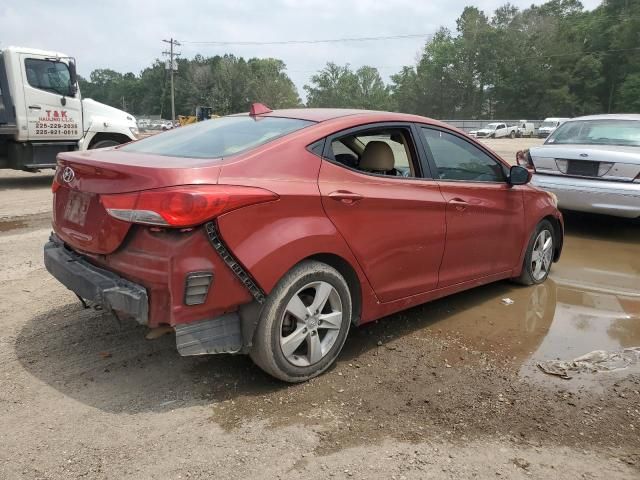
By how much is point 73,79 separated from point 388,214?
34.1 ft

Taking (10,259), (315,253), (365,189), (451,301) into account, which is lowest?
(10,259)

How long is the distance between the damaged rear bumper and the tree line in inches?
3061

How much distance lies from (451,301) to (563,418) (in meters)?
1.94

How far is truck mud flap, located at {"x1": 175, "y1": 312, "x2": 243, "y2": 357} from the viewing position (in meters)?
2.85

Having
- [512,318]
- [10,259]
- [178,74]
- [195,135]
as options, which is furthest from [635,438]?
[178,74]

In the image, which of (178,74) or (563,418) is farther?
(178,74)

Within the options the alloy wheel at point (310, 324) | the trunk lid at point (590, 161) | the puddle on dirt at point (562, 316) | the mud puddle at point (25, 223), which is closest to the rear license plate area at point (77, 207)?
the alloy wheel at point (310, 324)

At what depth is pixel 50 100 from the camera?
11539 mm

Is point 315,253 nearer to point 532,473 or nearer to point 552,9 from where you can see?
point 532,473

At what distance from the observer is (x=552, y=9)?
95.8m

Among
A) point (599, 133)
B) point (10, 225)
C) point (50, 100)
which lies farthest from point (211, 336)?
Answer: point (50, 100)

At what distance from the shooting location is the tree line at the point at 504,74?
79062 millimetres

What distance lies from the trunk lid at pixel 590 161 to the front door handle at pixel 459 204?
364 cm

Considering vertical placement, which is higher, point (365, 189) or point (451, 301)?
point (365, 189)
